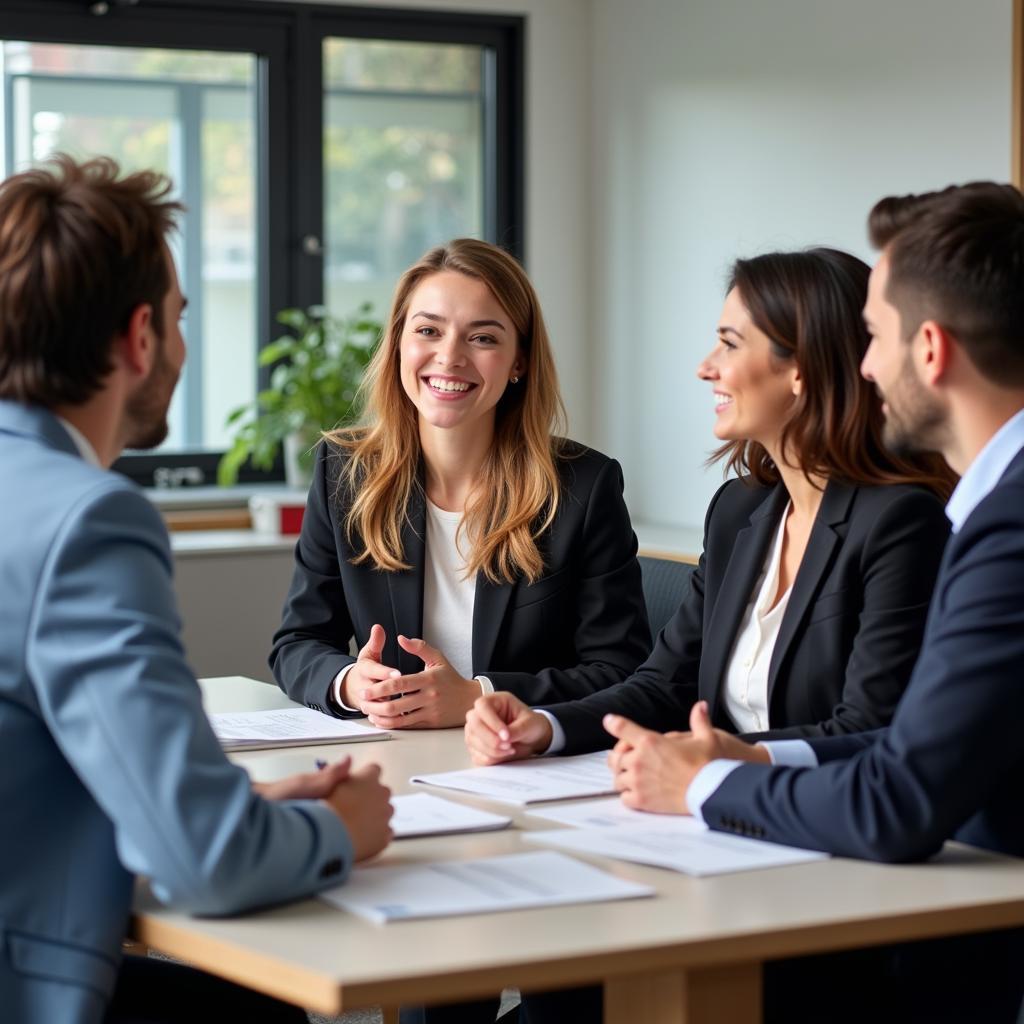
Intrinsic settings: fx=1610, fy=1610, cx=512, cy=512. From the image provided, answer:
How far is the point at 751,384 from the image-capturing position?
7.46ft

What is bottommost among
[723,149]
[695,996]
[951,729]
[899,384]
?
[695,996]

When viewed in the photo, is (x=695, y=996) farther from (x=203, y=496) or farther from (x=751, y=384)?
(x=203, y=496)

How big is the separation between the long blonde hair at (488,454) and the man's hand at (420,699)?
0.34 meters

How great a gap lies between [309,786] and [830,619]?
82cm

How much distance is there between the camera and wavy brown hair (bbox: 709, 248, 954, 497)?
2215 millimetres

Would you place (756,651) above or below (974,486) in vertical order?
below

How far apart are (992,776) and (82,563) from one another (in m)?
0.88

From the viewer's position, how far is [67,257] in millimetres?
1498

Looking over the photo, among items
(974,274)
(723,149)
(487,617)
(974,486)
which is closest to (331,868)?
(974,486)

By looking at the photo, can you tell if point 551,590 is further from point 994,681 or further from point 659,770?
point 994,681

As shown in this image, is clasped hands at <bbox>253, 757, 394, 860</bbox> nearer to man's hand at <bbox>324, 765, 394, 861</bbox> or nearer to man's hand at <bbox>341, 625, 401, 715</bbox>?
man's hand at <bbox>324, 765, 394, 861</bbox>

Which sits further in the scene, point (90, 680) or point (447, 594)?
point (447, 594)

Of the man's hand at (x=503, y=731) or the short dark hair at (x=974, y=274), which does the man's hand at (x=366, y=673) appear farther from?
the short dark hair at (x=974, y=274)

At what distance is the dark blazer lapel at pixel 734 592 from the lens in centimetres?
229
